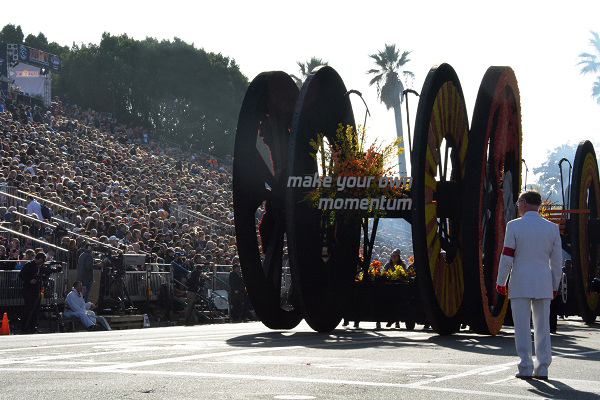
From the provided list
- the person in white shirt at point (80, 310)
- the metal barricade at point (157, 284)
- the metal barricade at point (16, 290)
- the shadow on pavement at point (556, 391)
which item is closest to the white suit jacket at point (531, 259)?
the shadow on pavement at point (556, 391)

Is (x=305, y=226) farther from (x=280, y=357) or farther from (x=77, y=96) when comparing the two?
(x=77, y=96)

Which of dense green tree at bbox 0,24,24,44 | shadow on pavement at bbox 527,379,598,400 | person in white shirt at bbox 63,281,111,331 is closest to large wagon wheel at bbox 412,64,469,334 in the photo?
shadow on pavement at bbox 527,379,598,400

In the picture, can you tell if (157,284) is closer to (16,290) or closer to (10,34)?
(16,290)

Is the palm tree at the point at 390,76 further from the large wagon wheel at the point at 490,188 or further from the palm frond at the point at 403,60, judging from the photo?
the large wagon wheel at the point at 490,188

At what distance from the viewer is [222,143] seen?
8906cm

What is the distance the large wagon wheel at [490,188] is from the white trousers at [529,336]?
6.00 meters

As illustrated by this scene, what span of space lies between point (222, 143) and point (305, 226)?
71.8 metres

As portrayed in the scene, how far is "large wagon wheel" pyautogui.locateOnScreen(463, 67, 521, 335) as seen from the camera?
16.9 meters

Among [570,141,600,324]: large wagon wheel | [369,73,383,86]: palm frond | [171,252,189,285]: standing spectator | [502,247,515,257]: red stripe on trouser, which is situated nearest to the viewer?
[502,247,515,257]: red stripe on trouser

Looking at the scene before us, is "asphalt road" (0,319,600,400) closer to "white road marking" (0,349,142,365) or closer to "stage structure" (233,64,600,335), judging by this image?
"white road marking" (0,349,142,365)

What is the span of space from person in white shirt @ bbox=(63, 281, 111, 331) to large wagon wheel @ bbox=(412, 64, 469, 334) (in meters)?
8.04

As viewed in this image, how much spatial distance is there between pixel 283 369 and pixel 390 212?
26.7 ft

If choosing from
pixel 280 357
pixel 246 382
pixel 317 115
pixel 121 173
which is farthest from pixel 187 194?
pixel 246 382

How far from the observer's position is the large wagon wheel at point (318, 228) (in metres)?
16.8
